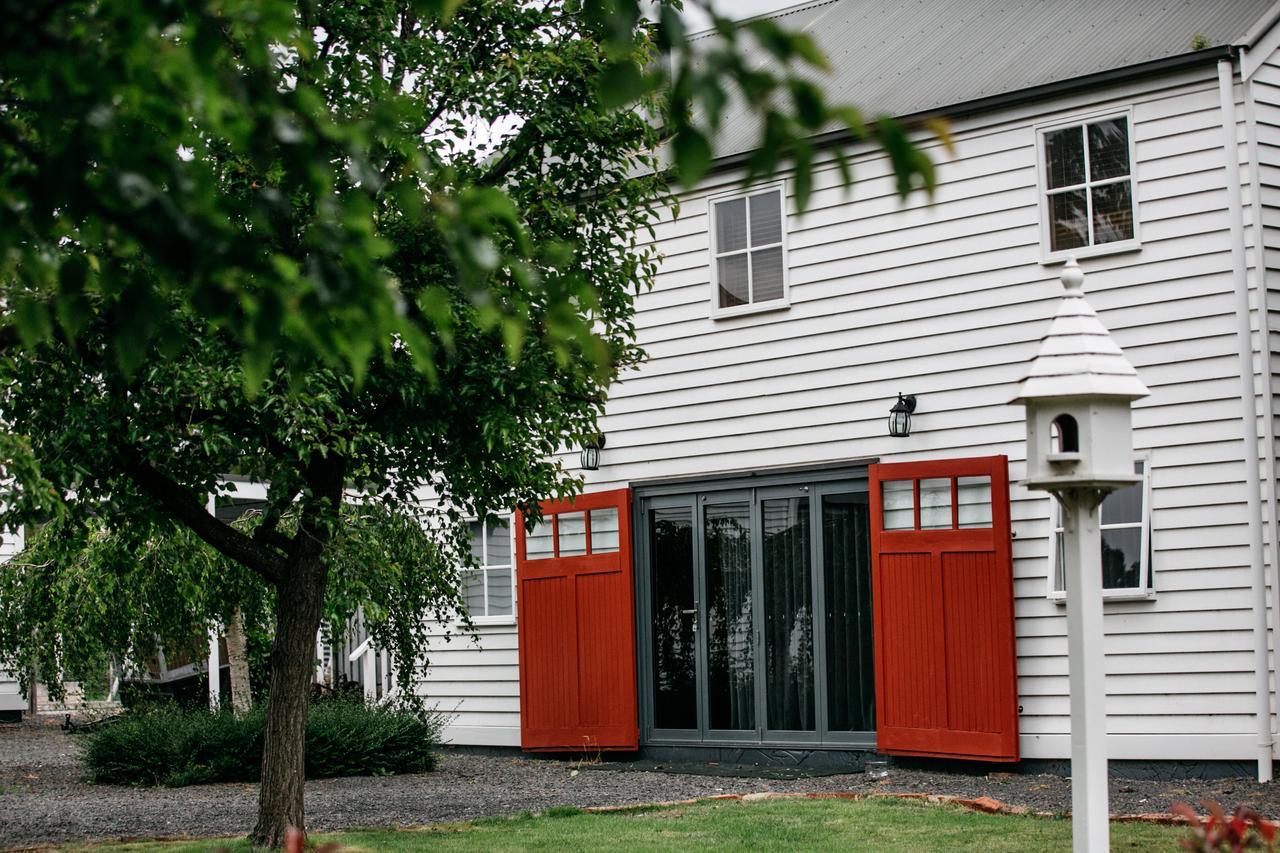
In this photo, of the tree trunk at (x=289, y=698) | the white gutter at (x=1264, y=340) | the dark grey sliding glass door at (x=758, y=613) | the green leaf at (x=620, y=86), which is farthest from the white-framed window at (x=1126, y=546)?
the green leaf at (x=620, y=86)

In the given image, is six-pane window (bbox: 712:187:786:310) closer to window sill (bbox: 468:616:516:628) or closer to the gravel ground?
window sill (bbox: 468:616:516:628)

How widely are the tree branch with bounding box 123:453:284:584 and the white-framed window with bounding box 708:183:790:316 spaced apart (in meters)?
5.55

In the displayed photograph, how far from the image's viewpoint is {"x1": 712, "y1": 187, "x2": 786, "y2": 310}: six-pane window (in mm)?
12539

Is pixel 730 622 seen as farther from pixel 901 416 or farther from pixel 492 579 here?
pixel 492 579

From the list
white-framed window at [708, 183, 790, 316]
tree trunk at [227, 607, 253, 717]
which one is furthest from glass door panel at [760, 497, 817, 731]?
tree trunk at [227, 607, 253, 717]

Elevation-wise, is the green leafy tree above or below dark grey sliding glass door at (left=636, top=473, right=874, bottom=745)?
above

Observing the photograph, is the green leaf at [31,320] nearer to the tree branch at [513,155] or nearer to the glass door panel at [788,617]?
the tree branch at [513,155]

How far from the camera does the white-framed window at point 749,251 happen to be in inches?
492

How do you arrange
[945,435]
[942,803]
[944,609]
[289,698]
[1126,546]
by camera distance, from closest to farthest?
[289,698], [942,803], [1126,546], [944,609], [945,435]

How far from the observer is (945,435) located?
37.3 ft

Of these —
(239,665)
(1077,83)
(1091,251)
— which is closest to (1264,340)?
(1091,251)

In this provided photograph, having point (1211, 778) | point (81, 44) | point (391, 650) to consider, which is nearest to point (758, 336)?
point (391, 650)

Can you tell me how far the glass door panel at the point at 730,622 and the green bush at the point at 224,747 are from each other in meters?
2.66

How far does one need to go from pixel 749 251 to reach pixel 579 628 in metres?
3.74
